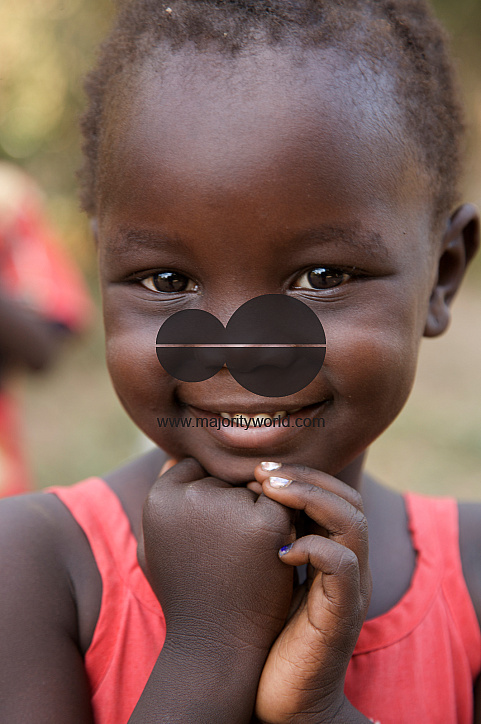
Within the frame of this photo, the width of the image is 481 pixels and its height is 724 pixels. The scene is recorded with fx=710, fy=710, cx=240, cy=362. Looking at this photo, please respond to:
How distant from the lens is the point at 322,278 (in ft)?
3.70

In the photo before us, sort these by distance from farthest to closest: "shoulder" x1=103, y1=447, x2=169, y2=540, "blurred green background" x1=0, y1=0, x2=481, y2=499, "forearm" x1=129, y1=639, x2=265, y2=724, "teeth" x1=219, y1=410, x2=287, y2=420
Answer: "blurred green background" x1=0, y1=0, x2=481, y2=499, "shoulder" x1=103, y1=447, x2=169, y2=540, "teeth" x1=219, y1=410, x2=287, y2=420, "forearm" x1=129, y1=639, x2=265, y2=724

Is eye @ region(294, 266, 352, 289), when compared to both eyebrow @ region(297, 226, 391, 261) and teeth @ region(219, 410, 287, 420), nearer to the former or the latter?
eyebrow @ region(297, 226, 391, 261)

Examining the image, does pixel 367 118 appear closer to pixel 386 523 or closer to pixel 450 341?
pixel 386 523

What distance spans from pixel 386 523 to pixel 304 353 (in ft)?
1.92

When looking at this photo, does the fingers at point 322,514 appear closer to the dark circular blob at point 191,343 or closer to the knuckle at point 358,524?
the knuckle at point 358,524

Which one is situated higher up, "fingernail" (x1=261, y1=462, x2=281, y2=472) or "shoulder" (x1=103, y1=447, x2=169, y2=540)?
"fingernail" (x1=261, y1=462, x2=281, y2=472)

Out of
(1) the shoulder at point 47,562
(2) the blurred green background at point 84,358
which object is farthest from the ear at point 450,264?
(1) the shoulder at point 47,562

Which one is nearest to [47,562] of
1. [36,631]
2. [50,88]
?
[36,631]

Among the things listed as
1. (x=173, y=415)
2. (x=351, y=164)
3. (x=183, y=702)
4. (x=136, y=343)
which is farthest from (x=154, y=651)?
(x=351, y=164)

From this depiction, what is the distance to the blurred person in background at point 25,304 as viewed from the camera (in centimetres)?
252

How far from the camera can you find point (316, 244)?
107 centimetres

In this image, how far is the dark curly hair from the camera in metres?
1.12

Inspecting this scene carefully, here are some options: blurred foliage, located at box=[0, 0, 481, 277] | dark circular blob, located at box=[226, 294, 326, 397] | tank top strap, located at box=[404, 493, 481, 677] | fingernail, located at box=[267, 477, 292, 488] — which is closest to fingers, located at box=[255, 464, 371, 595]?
fingernail, located at box=[267, 477, 292, 488]

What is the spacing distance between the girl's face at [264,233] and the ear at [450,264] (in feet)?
0.57
